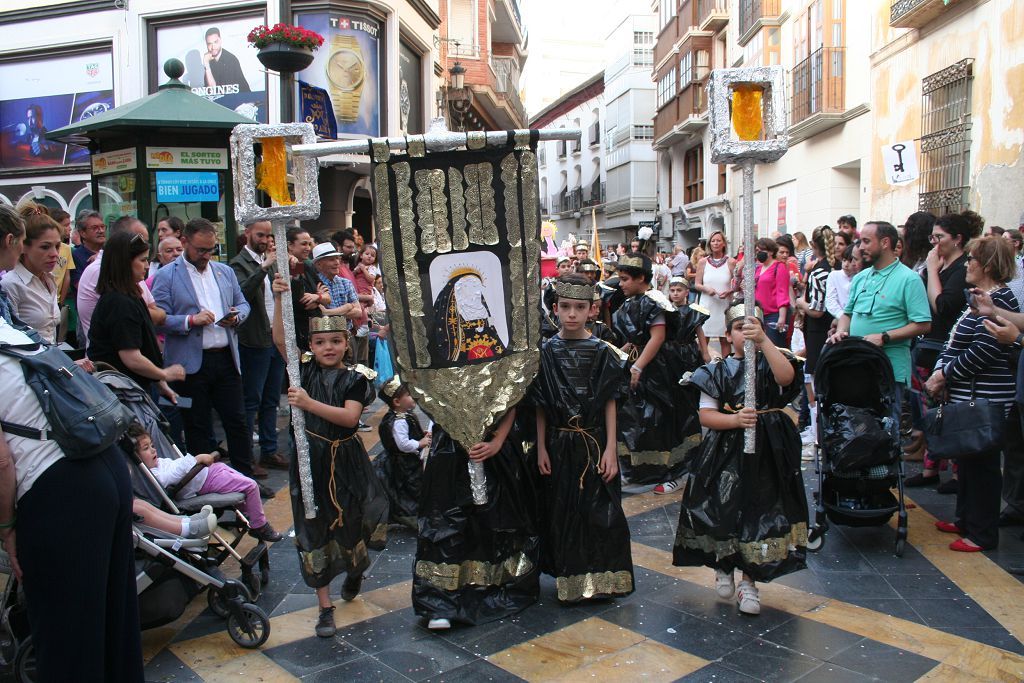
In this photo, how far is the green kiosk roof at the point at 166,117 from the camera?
29.6 feet

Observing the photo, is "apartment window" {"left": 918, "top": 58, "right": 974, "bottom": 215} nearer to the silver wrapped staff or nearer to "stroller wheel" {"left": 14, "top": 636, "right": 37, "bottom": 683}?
the silver wrapped staff

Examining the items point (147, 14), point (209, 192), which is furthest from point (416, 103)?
point (209, 192)

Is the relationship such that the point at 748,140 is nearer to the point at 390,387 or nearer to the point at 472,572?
the point at 390,387

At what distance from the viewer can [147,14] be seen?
16.6 metres

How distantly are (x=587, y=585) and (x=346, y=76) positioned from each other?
1419 cm

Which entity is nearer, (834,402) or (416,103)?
(834,402)

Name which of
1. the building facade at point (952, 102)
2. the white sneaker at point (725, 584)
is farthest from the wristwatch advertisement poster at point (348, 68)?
the white sneaker at point (725, 584)

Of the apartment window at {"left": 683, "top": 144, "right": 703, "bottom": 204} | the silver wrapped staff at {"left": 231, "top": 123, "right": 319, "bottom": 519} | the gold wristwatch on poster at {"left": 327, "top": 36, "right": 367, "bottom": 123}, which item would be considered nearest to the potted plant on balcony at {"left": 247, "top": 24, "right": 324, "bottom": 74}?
the silver wrapped staff at {"left": 231, "top": 123, "right": 319, "bottom": 519}

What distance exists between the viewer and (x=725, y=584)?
4.44m

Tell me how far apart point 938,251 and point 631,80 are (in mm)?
40366

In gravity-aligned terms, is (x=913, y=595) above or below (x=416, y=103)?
below

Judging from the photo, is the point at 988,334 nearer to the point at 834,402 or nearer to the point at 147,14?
the point at 834,402

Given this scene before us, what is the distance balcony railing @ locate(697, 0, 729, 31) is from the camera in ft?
90.2

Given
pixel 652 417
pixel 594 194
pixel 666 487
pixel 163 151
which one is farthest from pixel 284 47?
pixel 594 194
